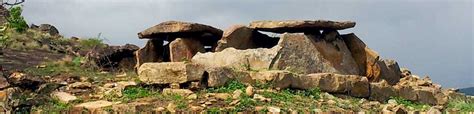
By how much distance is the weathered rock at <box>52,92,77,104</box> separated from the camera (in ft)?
39.5

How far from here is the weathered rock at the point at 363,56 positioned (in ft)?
55.5

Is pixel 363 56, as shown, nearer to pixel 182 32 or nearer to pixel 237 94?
pixel 182 32

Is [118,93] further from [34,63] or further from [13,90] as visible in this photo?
[34,63]

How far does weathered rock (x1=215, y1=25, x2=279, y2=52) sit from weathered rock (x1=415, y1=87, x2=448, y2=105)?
3717mm

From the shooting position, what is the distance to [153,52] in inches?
695

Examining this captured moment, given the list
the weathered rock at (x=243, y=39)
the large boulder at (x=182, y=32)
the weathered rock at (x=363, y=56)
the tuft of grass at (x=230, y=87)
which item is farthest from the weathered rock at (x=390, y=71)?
the tuft of grass at (x=230, y=87)

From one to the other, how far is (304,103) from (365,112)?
101 cm

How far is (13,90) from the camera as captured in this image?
1212 cm

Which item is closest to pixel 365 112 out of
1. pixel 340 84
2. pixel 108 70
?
pixel 340 84

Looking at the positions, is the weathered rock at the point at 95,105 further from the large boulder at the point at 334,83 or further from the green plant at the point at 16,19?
the large boulder at the point at 334,83

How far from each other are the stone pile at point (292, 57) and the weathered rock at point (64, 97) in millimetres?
1229

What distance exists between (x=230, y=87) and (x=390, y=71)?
22.4 feet

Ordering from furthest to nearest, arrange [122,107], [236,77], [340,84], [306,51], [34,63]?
[34,63], [306,51], [340,84], [236,77], [122,107]

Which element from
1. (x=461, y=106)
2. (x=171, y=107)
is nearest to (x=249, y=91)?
(x=171, y=107)
